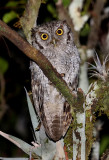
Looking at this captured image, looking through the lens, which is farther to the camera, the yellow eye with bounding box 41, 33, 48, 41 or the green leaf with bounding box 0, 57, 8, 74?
the green leaf with bounding box 0, 57, 8, 74

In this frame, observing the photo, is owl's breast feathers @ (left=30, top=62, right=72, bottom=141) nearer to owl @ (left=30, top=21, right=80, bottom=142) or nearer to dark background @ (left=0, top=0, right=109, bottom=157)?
owl @ (left=30, top=21, right=80, bottom=142)

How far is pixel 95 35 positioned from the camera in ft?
13.2

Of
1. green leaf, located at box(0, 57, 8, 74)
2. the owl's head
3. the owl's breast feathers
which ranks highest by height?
the owl's head

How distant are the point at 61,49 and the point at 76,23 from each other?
2.09ft

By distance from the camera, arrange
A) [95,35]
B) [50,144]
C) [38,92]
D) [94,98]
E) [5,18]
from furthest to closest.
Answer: [95,35], [5,18], [38,92], [50,144], [94,98]

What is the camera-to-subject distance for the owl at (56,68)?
296 cm

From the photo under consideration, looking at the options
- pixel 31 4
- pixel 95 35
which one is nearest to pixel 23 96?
pixel 95 35

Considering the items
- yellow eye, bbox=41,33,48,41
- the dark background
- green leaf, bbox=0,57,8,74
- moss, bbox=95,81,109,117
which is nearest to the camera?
moss, bbox=95,81,109,117

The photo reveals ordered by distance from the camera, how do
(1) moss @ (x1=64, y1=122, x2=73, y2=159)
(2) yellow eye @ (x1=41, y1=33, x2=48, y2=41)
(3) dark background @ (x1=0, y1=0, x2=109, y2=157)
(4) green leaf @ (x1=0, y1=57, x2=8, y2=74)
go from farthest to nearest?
(3) dark background @ (x1=0, y1=0, x2=109, y2=157) < (4) green leaf @ (x1=0, y1=57, x2=8, y2=74) < (2) yellow eye @ (x1=41, y1=33, x2=48, y2=41) < (1) moss @ (x1=64, y1=122, x2=73, y2=159)

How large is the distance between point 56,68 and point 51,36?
1.18ft

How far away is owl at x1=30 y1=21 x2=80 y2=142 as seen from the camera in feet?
9.70

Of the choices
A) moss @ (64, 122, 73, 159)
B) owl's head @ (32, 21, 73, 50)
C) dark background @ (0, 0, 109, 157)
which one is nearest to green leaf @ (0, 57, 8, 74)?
dark background @ (0, 0, 109, 157)

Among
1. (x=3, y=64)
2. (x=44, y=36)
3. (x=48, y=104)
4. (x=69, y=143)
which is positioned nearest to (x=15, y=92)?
(x=3, y=64)

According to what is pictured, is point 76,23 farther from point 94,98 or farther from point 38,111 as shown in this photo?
point 94,98
